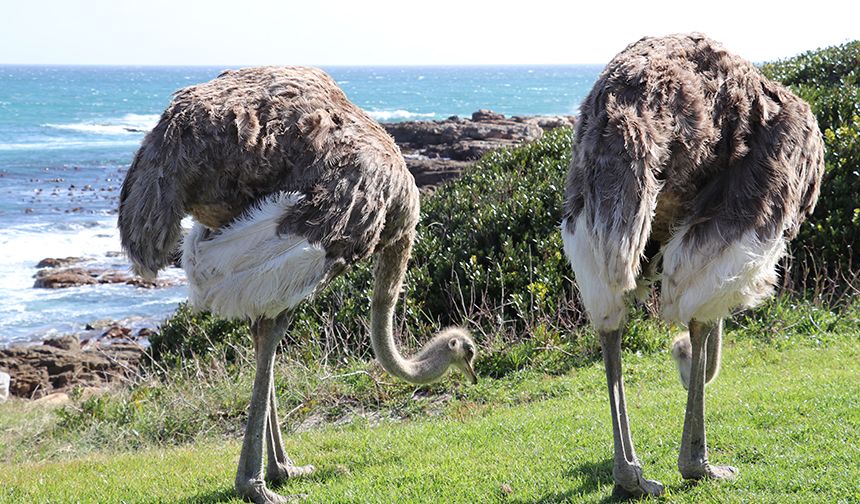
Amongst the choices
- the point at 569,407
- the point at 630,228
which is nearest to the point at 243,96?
the point at 630,228

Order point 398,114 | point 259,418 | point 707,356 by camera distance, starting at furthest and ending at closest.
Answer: point 398,114 < point 707,356 < point 259,418

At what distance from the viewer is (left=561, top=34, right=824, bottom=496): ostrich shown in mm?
4176

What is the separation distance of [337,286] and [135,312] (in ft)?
32.7

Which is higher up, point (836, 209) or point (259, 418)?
point (836, 209)

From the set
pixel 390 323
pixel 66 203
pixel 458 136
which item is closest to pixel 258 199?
pixel 390 323

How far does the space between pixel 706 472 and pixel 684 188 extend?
5.00ft

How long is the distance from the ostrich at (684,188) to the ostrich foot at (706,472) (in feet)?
0.37

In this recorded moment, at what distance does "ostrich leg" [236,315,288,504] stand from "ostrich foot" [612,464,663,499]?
77.5 inches

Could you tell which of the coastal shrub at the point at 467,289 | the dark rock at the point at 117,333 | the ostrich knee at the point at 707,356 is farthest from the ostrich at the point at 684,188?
the dark rock at the point at 117,333

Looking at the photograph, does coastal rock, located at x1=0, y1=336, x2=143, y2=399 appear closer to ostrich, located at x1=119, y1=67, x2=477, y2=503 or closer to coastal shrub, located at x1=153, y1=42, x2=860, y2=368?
coastal shrub, located at x1=153, y1=42, x2=860, y2=368

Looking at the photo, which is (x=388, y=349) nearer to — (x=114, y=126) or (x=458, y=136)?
(x=458, y=136)

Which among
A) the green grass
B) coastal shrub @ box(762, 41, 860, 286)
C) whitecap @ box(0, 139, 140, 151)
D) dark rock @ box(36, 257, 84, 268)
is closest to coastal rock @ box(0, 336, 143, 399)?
the green grass

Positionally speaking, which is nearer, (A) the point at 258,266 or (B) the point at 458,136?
(A) the point at 258,266

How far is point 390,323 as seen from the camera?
6.41 metres
